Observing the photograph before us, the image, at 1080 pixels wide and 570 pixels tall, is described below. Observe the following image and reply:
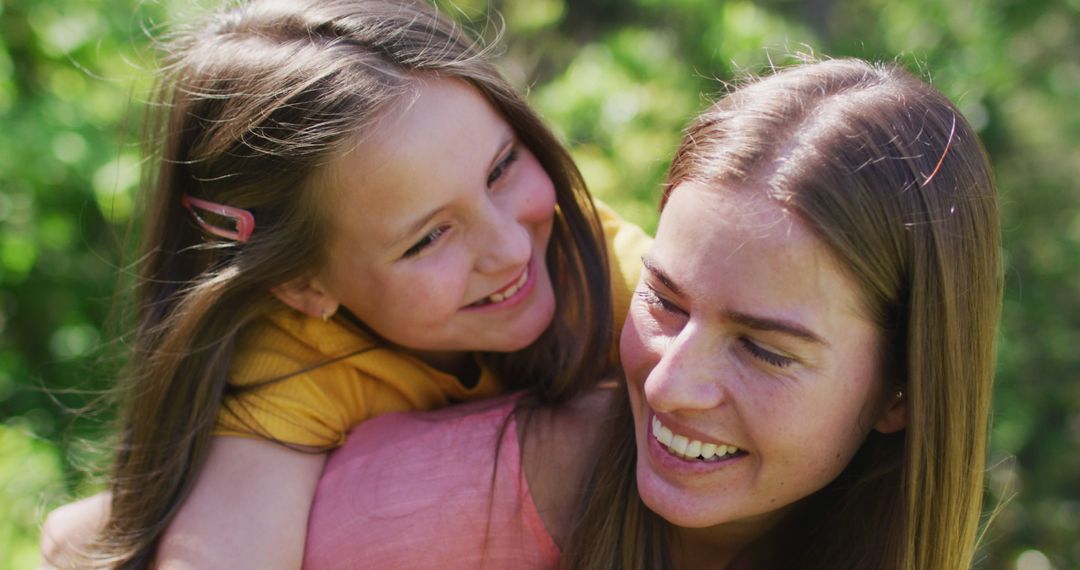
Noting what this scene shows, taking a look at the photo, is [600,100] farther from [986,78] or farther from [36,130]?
[986,78]

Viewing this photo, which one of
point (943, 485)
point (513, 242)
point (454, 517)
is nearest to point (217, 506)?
point (454, 517)

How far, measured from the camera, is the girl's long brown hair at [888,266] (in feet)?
5.76

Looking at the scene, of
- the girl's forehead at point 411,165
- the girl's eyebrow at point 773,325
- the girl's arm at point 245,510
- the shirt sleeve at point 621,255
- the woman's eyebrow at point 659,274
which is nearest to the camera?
the girl's eyebrow at point 773,325

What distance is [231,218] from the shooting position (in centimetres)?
246

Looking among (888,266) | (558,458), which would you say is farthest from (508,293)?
(888,266)

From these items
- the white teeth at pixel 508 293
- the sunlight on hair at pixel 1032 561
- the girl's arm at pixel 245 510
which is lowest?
the sunlight on hair at pixel 1032 561

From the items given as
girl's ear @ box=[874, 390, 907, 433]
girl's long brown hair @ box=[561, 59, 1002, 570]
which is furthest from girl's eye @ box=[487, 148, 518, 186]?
girl's ear @ box=[874, 390, 907, 433]

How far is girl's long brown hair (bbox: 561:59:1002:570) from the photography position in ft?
5.76

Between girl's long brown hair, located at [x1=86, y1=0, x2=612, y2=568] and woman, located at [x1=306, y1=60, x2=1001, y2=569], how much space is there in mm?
364

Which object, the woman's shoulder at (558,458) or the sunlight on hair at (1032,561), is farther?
the sunlight on hair at (1032,561)

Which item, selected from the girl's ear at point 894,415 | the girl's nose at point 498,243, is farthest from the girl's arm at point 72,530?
the girl's ear at point 894,415

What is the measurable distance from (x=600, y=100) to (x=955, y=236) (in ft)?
8.40

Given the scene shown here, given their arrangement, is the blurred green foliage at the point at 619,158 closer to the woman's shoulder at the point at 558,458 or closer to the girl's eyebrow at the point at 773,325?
the girl's eyebrow at the point at 773,325

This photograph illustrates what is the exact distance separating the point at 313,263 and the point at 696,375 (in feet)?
3.37
